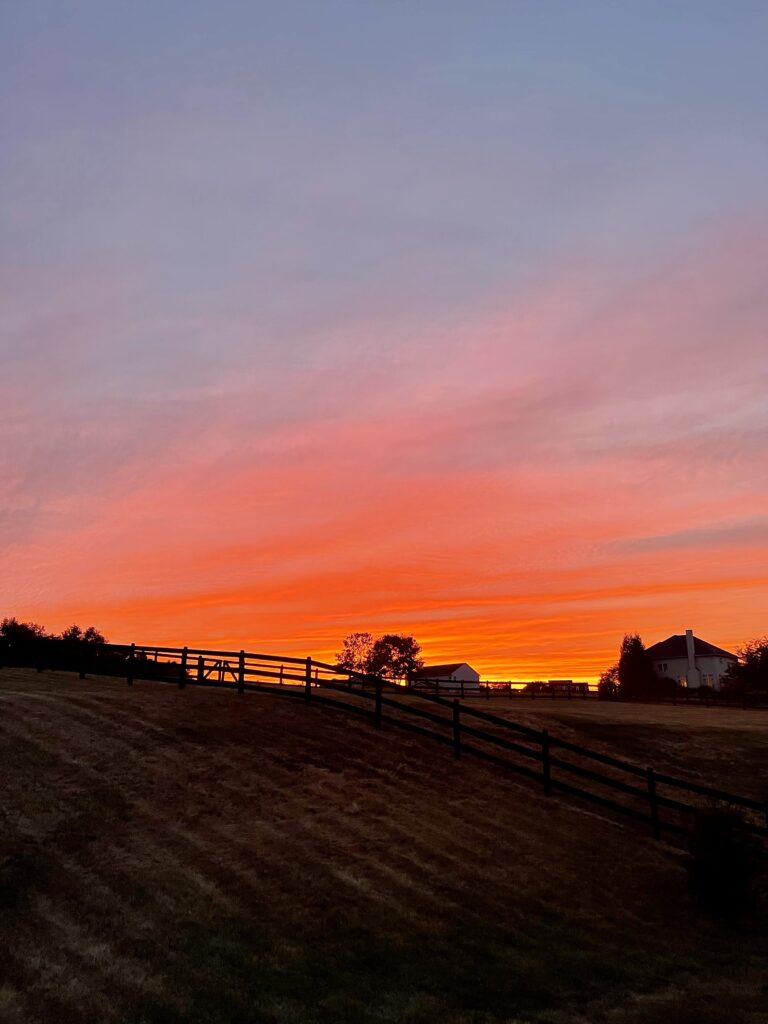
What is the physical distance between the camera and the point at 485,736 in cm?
2316

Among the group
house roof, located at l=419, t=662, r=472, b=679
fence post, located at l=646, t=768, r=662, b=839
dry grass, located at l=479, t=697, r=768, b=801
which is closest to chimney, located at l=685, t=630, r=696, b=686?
house roof, located at l=419, t=662, r=472, b=679

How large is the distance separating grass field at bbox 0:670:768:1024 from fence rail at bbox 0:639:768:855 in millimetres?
925

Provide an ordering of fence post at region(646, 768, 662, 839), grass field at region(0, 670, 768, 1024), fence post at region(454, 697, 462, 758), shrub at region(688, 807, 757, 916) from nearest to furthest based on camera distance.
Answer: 1. grass field at region(0, 670, 768, 1024)
2. shrub at region(688, 807, 757, 916)
3. fence post at region(646, 768, 662, 839)
4. fence post at region(454, 697, 462, 758)

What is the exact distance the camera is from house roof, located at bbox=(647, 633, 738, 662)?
392ft

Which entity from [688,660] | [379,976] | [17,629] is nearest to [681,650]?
[688,660]

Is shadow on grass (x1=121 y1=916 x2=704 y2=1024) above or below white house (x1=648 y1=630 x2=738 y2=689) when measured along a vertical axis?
below

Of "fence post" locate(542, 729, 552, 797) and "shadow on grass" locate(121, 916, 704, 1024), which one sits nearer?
"shadow on grass" locate(121, 916, 704, 1024)

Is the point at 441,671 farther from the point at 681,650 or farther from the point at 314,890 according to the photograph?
the point at 314,890

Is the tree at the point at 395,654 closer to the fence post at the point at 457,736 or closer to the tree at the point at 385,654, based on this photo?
the tree at the point at 385,654

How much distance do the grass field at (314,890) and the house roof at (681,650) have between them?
347ft

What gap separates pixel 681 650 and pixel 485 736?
355 ft

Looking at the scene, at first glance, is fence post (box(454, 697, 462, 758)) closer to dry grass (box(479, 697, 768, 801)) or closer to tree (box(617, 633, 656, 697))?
dry grass (box(479, 697, 768, 801))

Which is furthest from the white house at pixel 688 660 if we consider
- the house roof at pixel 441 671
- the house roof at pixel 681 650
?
the house roof at pixel 441 671

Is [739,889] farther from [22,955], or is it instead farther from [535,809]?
[22,955]
